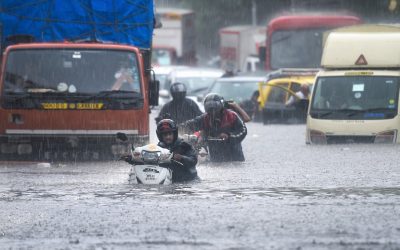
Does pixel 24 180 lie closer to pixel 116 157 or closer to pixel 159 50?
pixel 116 157

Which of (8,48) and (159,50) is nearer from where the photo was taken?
(8,48)

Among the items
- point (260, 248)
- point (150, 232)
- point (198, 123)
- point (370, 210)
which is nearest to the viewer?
point (260, 248)

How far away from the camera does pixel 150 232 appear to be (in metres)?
11.3

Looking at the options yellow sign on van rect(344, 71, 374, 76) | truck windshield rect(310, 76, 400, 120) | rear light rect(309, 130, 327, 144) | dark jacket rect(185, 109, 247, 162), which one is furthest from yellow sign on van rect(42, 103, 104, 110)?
yellow sign on van rect(344, 71, 374, 76)

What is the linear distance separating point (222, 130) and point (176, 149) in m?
3.74

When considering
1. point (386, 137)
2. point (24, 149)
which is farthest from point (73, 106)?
point (386, 137)

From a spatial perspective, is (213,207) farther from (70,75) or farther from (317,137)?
(317,137)

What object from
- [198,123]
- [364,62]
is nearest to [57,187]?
[198,123]

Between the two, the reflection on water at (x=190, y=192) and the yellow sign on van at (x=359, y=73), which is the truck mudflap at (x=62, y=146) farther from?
the yellow sign on van at (x=359, y=73)

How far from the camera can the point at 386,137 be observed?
23984mm

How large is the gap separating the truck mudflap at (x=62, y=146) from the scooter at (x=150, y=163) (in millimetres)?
4543

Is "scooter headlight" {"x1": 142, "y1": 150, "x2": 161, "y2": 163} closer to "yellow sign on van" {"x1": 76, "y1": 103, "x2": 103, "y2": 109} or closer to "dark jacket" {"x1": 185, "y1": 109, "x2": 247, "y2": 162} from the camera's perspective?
"dark jacket" {"x1": 185, "y1": 109, "x2": 247, "y2": 162}

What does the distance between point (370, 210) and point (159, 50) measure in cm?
4717

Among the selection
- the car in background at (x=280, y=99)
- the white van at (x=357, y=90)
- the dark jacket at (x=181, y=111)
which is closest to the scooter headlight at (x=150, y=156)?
the dark jacket at (x=181, y=111)
